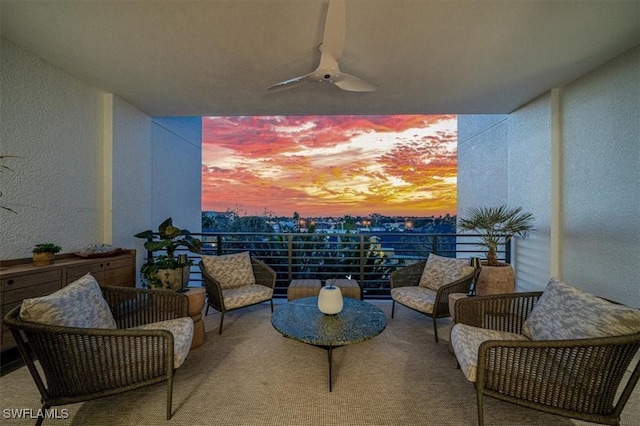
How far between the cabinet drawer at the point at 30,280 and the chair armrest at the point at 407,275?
11.4 ft

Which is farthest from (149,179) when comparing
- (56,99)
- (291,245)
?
(291,245)

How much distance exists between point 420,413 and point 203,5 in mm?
3241

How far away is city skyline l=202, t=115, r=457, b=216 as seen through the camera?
17.1ft

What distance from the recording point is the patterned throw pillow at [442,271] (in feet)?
9.43

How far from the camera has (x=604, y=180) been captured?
2.62 m

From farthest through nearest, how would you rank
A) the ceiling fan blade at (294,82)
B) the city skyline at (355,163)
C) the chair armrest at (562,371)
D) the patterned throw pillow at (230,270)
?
the city skyline at (355,163)
the patterned throw pillow at (230,270)
the ceiling fan blade at (294,82)
the chair armrest at (562,371)

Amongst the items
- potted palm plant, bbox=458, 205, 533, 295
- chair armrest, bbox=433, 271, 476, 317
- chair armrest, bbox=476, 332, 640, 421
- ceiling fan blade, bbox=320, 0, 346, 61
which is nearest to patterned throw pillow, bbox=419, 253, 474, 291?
chair armrest, bbox=433, 271, 476, 317

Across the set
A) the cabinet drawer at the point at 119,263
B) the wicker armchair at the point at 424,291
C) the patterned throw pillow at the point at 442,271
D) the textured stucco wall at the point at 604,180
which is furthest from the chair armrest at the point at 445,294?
the cabinet drawer at the point at 119,263

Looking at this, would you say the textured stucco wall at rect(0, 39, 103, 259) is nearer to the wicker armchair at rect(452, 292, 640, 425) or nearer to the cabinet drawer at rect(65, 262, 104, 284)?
the cabinet drawer at rect(65, 262, 104, 284)

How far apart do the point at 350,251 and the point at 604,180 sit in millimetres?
3013

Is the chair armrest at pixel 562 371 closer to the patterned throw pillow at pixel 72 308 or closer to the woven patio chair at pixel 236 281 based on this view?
the woven patio chair at pixel 236 281

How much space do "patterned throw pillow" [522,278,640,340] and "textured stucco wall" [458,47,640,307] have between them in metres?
1.37

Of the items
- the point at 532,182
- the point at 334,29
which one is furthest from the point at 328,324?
the point at 532,182

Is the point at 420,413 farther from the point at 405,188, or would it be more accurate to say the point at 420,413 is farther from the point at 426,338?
the point at 405,188
